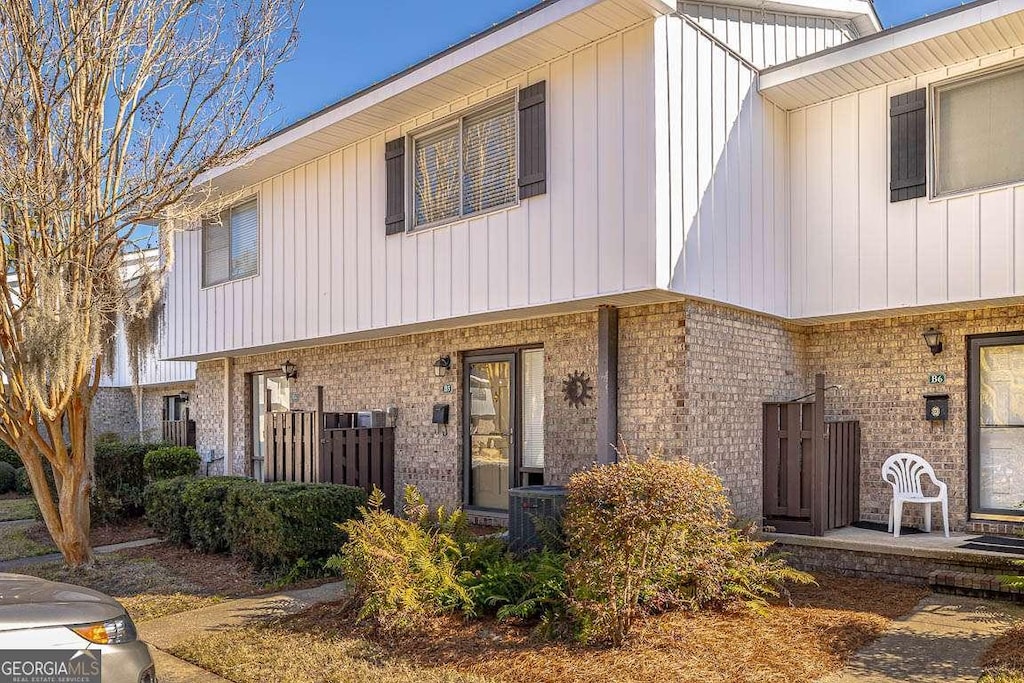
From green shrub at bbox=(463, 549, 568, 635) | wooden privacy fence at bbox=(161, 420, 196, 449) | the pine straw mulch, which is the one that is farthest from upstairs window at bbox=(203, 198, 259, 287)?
green shrub at bbox=(463, 549, 568, 635)

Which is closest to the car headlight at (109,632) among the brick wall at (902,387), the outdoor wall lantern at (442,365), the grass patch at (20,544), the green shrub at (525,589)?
the green shrub at (525,589)

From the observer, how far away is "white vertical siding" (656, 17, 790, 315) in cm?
748

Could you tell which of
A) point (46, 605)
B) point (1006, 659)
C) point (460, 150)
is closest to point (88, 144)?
point (460, 150)

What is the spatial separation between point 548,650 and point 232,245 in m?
9.37

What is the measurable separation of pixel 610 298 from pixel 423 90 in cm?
319

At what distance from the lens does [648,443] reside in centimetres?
795

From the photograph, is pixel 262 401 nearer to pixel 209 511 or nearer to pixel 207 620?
pixel 209 511

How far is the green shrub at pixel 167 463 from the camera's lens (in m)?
11.6

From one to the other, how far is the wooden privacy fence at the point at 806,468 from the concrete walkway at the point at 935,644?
5.01 ft

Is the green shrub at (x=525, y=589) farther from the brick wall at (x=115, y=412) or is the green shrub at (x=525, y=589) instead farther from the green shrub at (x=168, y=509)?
the brick wall at (x=115, y=412)

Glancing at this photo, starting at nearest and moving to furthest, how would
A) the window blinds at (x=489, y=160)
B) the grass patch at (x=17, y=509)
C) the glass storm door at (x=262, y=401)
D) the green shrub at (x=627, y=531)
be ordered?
the green shrub at (x=627, y=531) → the window blinds at (x=489, y=160) → the grass patch at (x=17, y=509) → the glass storm door at (x=262, y=401)

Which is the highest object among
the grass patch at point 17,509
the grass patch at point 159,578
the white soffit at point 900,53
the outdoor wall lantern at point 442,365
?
the white soffit at point 900,53

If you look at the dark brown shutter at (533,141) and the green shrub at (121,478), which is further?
the green shrub at (121,478)

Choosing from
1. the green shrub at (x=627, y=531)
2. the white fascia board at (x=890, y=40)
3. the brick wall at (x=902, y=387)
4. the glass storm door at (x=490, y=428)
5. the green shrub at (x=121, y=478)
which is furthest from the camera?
the green shrub at (x=121, y=478)
